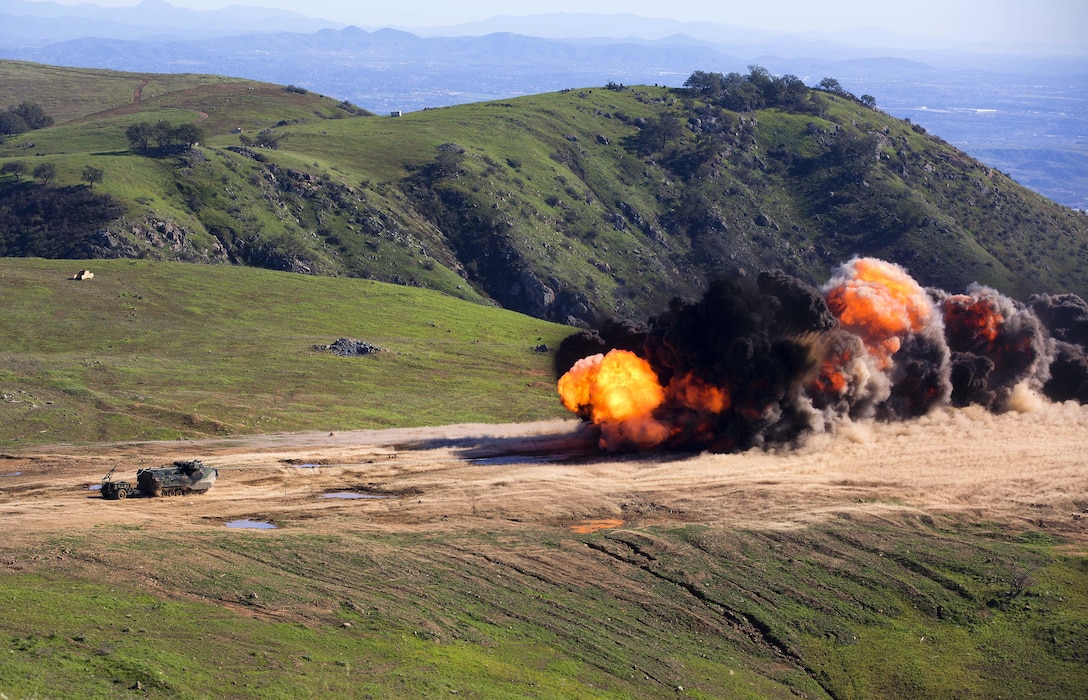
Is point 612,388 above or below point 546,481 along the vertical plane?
above

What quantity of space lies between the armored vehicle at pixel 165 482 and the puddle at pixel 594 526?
24.8m

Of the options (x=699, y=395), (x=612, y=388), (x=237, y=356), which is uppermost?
(x=699, y=395)

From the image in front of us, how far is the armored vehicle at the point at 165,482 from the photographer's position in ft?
223

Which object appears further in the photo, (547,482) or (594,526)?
(547,482)

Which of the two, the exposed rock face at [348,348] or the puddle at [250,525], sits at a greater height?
the exposed rock face at [348,348]

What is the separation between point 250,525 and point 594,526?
69.3 feet

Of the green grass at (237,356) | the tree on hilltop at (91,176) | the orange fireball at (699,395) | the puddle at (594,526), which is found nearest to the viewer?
the puddle at (594,526)

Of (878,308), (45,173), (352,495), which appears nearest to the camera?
(352,495)

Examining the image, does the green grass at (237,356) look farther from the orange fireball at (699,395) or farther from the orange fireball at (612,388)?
the orange fireball at (699,395)

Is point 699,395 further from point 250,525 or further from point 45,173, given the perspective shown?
point 45,173

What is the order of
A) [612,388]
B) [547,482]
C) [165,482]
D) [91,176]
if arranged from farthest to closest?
[91,176] < [612,388] < [547,482] < [165,482]

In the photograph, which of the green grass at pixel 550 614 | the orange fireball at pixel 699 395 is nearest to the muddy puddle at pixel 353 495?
the green grass at pixel 550 614

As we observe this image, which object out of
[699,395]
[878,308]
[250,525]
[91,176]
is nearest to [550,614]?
[250,525]

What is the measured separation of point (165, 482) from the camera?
69.0 meters
